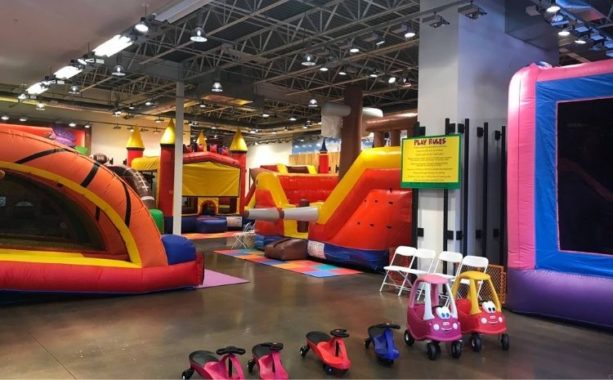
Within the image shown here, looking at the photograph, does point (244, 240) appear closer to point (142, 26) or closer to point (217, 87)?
point (217, 87)

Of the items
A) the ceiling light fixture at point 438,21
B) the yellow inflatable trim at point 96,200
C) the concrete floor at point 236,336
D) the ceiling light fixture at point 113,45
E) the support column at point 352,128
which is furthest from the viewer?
the support column at point 352,128

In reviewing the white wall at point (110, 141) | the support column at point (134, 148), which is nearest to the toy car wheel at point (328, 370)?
the support column at point (134, 148)

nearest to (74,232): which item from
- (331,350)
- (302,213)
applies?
(302,213)

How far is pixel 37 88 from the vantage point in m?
10.6

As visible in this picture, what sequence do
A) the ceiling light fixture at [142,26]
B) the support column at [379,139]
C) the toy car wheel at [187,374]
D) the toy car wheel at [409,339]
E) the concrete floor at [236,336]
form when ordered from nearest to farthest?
the toy car wheel at [187,374] → the concrete floor at [236,336] → the toy car wheel at [409,339] → the ceiling light fixture at [142,26] → the support column at [379,139]

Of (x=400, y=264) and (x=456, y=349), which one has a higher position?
(x=400, y=264)

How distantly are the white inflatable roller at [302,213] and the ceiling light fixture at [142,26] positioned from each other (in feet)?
11.7

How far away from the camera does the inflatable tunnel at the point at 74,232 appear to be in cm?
486

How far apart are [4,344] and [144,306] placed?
4.76 feet

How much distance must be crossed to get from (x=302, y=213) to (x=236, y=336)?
166 inches

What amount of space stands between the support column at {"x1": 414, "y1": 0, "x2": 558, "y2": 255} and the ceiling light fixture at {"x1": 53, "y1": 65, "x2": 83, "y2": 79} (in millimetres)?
6100

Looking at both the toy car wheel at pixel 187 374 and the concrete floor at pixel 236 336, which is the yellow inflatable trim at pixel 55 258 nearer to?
the concrete floor at pixel 236 336

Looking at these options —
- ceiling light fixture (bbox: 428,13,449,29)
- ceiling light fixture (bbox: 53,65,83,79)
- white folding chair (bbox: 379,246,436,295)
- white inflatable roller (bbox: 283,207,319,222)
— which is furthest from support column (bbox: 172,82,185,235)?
ceiling light fixture (bbox: 428,13,449,29)

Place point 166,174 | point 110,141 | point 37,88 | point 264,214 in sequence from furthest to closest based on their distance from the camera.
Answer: point 110,141, point 166,174, point 37,88, point 264,214
